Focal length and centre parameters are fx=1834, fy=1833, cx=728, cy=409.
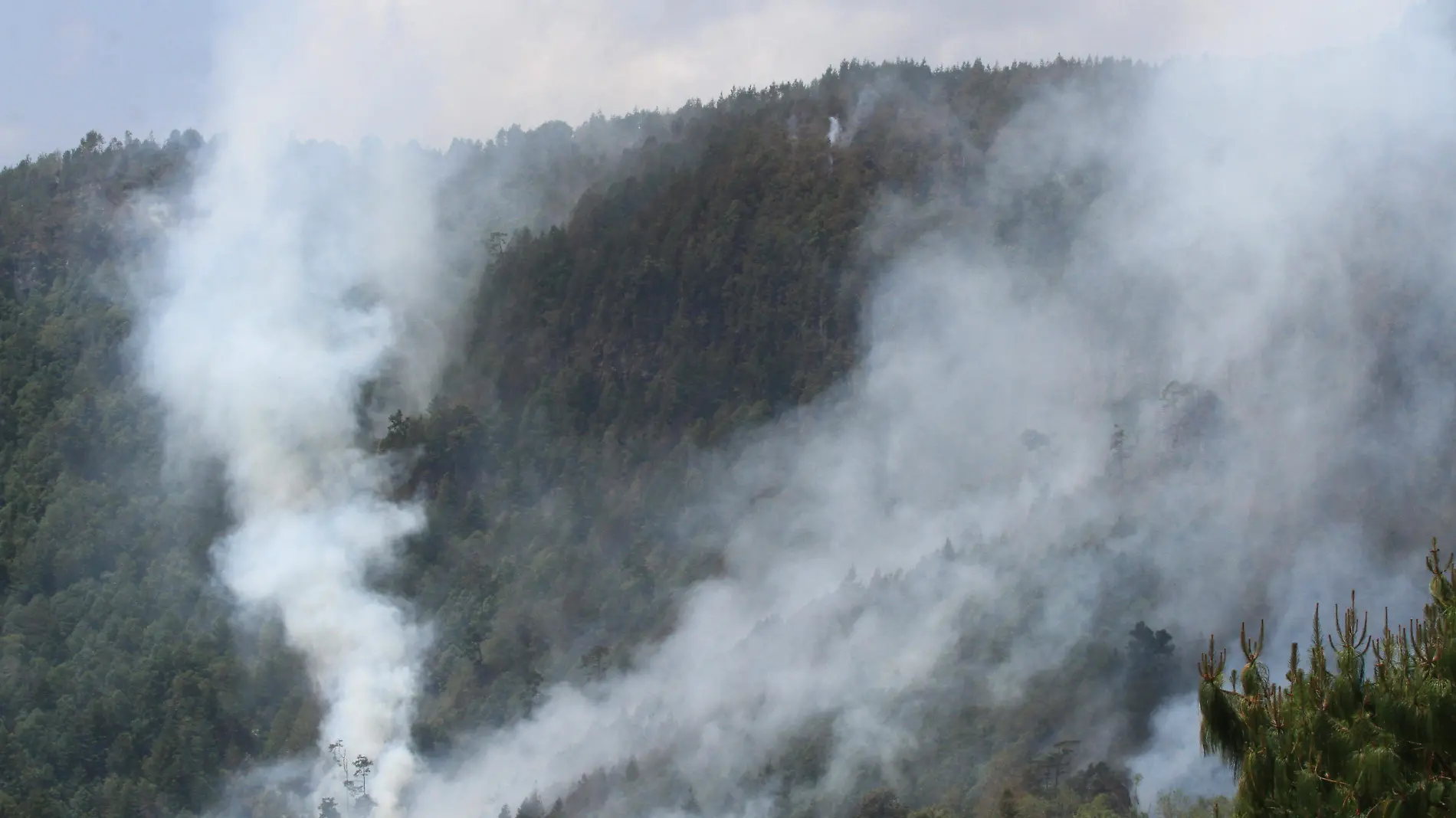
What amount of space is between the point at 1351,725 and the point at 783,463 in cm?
10984

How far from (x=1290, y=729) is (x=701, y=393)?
119 meters

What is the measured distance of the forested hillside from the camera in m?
127

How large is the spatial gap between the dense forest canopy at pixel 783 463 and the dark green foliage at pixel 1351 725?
52.1 metres

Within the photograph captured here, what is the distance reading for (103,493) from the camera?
505 feet

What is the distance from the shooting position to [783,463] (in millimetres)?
135625

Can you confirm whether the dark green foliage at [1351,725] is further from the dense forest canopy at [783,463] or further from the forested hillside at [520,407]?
the forested hillside at [520,407]

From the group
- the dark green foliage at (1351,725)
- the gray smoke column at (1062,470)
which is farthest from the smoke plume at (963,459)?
the dark green foliage at (1351,725)

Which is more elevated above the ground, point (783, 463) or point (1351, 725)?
point (783, 463)

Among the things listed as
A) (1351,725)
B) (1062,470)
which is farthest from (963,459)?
(1351,725)

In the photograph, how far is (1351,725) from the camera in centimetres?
2589

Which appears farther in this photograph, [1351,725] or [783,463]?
[783,463]

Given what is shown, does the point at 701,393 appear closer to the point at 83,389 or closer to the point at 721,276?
the point at 721,276

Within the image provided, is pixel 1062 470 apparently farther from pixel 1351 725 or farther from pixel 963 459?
pixel 1351 725

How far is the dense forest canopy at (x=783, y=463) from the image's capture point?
10175 cm
